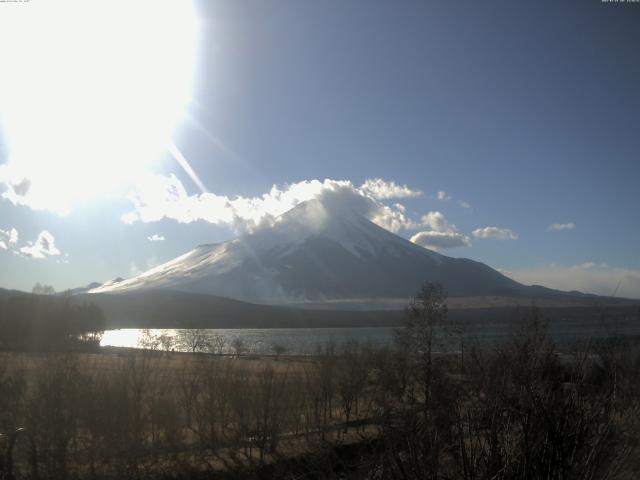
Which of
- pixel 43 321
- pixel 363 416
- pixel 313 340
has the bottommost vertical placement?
pixel 313 340

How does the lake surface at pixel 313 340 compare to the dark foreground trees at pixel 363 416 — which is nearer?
the dark foreground trees at pixel 363 416

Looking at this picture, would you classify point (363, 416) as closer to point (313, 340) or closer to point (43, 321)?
point (43, 321)

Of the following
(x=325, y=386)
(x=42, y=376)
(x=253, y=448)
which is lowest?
(x=253, y=448)

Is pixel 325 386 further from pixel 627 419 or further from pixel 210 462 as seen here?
pixel 627 419

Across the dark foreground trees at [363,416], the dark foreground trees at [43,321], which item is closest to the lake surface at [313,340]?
the dark foreground trees at [43,321]

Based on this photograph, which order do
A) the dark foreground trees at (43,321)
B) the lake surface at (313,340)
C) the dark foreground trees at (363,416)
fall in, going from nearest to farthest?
the dark foreground trees at (363,416)
the lake surface at (313,340)
the dark foreground trees at (43,321)

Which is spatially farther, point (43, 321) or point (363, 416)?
point (43, 321)

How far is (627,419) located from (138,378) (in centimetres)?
1835

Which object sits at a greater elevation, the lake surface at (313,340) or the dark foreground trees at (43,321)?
the dark foreground trees at (43,321)

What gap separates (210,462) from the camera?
1905 cm

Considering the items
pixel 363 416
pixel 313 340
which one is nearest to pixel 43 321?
pixel 313 340

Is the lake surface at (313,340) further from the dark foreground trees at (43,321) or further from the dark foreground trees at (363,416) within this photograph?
the dark foreground trees at (363,416)

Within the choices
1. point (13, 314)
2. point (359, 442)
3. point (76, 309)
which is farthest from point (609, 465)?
point (76, 309)

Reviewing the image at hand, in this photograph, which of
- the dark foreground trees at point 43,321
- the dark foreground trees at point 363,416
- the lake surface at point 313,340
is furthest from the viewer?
the dark foreground trees at point 43,321
